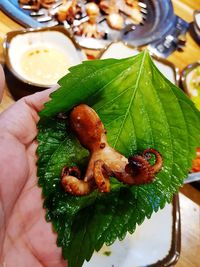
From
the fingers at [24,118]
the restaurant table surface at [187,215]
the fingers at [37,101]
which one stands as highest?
the fingers at [37,101]

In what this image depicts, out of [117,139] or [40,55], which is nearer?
[117,139]

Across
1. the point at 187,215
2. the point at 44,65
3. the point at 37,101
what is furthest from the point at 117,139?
the point at 44,65

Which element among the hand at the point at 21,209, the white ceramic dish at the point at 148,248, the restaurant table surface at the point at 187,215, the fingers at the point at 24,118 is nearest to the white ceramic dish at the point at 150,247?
the white ceramic dish at the point at 148,248

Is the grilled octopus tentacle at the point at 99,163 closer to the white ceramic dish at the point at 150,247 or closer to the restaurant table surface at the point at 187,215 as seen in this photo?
the white ceramic dish at the point at 150,247

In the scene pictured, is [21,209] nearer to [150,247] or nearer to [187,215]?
[150,247]

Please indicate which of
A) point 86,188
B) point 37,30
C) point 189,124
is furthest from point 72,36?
point 86,188

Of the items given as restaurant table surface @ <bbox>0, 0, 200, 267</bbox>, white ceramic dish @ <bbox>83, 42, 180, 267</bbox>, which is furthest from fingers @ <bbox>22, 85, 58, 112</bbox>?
white ceramic dish @ <bbox>83, 42, 180, 267</bbox>

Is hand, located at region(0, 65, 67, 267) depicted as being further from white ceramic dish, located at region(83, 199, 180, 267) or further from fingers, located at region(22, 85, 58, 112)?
white ceramic dish, located at region(83, 199, 180, 267)
